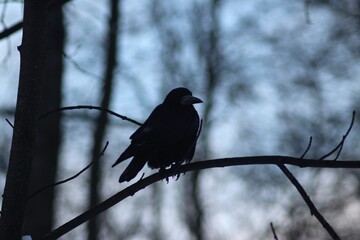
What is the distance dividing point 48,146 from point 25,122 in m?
5.03

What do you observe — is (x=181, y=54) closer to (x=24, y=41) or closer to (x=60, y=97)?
(x=60, y=97)

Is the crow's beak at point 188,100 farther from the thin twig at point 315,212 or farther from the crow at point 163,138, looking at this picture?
the thin twig at point 315,212

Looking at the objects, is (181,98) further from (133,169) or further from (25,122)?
(25,122)

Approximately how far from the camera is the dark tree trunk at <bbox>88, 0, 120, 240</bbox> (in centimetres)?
1033

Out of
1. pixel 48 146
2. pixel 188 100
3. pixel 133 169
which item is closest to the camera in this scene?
pixel 133 169

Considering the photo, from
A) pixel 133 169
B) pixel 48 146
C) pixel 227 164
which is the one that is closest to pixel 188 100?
pixel 133 169

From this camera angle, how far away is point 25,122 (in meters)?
2.84

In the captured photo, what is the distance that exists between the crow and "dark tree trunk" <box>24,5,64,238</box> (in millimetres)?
3017

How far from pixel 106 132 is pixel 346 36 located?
662 centimetres

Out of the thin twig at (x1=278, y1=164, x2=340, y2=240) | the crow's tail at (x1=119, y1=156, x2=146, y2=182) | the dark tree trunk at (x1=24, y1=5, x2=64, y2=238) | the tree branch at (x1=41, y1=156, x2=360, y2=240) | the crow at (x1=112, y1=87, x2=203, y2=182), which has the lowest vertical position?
the thin twig at (x1=278, y1=164, x2=340, y2=240)

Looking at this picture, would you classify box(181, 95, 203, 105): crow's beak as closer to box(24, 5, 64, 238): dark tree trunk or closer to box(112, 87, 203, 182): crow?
box(112, 87, 203, 182): crow

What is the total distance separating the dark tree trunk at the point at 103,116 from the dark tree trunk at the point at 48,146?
1.58 meters

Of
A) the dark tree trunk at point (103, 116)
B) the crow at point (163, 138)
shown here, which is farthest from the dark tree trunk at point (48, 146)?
the crow at point (163, 138)

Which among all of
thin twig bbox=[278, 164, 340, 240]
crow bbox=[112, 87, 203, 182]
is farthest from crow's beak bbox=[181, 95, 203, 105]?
thin twig bbox=[278, 164, 340, 240]
